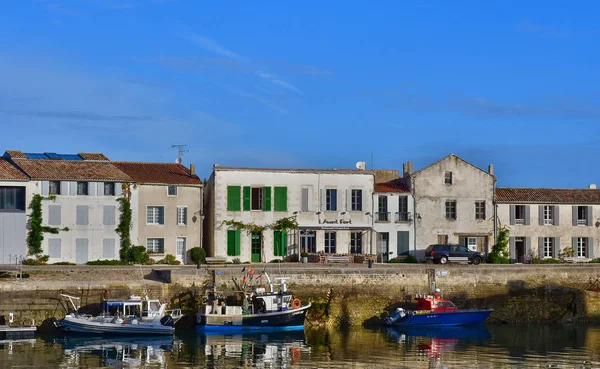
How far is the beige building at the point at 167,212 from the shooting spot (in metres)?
54.0

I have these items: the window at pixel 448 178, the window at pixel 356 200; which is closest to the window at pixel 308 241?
the window at pixel 356 200

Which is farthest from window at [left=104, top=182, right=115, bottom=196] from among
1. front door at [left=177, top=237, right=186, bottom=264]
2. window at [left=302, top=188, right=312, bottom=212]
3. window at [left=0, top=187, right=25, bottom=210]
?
window at [left=302, top=188, right=312, bottom=212]

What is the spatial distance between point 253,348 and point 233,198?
16.5m

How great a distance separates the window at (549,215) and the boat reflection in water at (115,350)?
2610 cm

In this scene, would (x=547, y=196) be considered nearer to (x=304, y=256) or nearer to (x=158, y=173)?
(x=304, y=256)

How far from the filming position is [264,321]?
4481cm

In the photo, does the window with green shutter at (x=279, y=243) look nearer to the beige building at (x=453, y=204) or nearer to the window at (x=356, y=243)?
the window at (x=356, y=243)

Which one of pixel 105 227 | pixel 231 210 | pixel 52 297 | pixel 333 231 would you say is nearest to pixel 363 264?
pixel 333 231

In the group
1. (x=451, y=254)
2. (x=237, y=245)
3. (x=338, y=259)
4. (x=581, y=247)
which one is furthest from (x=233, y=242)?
(x=581, y=247)

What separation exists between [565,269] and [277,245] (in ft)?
49.3

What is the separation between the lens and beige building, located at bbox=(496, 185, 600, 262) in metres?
59.1

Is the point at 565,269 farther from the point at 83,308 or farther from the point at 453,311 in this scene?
the point at 83,308

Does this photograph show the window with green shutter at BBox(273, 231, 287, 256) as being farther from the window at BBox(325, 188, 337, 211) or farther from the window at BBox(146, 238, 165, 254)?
the window at BBox(146, 238, 165, 254)

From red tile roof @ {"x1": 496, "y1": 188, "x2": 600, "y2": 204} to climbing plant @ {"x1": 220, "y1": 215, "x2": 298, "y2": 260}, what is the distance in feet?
40.0
